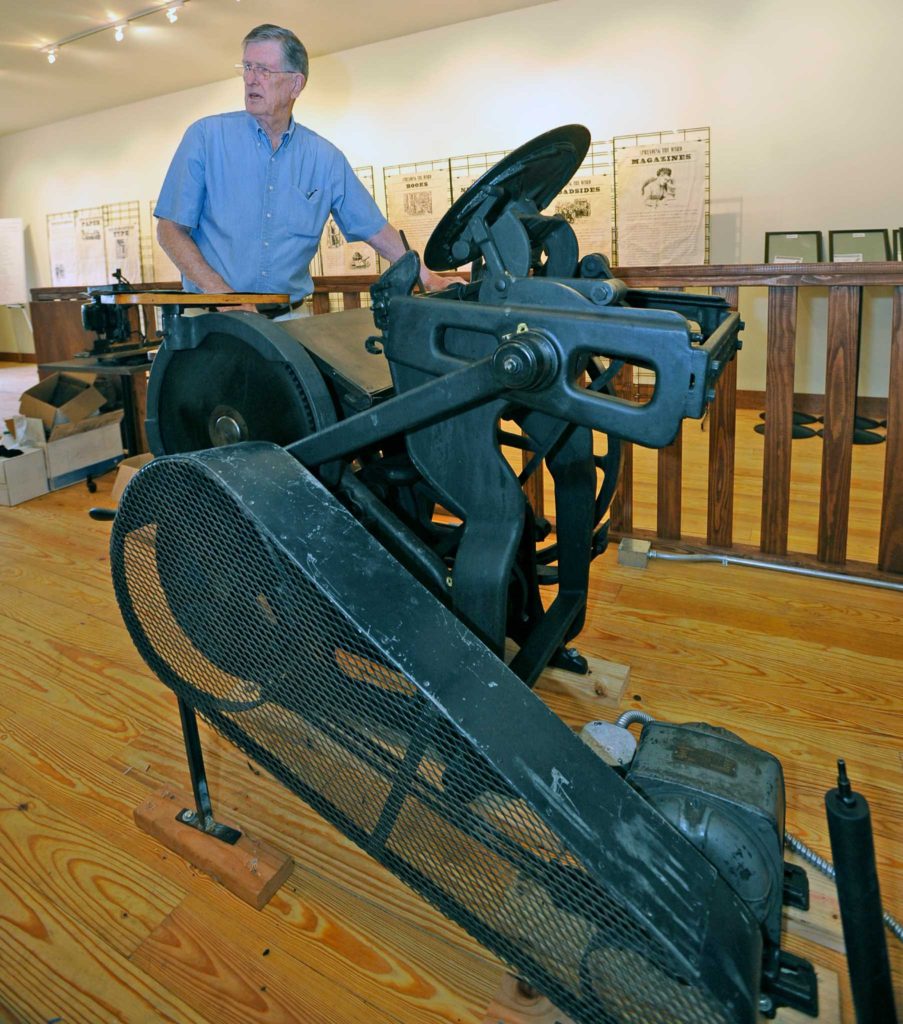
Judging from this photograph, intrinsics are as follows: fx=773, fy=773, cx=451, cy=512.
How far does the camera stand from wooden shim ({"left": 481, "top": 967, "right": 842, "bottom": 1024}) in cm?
102

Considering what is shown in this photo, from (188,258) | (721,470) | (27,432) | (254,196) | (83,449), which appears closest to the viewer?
(188,258)

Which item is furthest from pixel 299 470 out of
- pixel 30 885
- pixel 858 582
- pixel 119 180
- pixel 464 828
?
pixel 119 180

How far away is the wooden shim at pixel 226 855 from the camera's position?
4.31ft

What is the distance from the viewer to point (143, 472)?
111 cm

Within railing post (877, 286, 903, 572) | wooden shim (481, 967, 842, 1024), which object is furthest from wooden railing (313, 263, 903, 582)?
wooden shim (481, 967, 842, 1024)

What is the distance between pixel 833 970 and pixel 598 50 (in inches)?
226

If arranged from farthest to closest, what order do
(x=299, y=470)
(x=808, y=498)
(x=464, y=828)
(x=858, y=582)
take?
(x=808, y=498) < (x=858, y=582) < (x=299, y=470) < (x=464, y=828)

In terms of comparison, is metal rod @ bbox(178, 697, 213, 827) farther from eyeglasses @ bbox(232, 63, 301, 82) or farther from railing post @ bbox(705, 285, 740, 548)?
railing post @ bbox(705, 285, 740, 548)

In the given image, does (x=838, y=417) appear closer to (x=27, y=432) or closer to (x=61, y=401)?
(x=27, y=432)

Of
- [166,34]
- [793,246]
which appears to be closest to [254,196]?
[793,246]

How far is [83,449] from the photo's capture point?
3850 mm

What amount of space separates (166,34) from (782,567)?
6.35m

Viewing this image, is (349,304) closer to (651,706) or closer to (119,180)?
(651,706)

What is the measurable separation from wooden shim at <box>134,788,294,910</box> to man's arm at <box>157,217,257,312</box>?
4.35 ft
